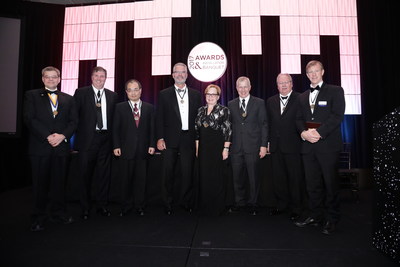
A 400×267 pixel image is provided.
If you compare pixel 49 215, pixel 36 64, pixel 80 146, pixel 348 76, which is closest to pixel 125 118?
pixel 80 146

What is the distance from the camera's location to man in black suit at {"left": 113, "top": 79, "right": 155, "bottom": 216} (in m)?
Answer: 3.03

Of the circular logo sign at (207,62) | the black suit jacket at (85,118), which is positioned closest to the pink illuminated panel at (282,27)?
the circular logo sign at (207,62)

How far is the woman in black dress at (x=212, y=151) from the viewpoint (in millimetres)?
3008

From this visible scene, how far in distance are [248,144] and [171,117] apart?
105 centimetres

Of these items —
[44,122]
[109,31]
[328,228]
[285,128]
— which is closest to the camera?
[328,228]

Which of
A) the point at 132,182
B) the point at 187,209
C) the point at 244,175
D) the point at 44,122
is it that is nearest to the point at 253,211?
the point at 244,175

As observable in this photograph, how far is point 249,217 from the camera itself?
2.96 m

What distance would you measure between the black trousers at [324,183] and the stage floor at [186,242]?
19 cm

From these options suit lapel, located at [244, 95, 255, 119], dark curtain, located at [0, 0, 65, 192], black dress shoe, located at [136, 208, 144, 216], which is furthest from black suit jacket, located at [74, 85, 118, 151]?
dark curtain, located at [0, 0, 65, 192]

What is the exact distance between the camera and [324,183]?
8.18ft

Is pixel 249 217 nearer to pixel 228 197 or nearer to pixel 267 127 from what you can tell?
pixel 228 197

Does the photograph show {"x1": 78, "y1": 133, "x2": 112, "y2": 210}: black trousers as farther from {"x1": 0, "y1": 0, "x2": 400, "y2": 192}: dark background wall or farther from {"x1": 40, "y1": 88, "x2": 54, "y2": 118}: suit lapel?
{"x1": 0, "y1": 0, "x2": 400, "y2": 192}: dark background wall

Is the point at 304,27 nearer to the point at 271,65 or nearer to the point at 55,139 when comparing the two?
the point at 271,65

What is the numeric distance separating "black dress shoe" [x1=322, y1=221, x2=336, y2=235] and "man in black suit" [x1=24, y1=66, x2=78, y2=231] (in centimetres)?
263
